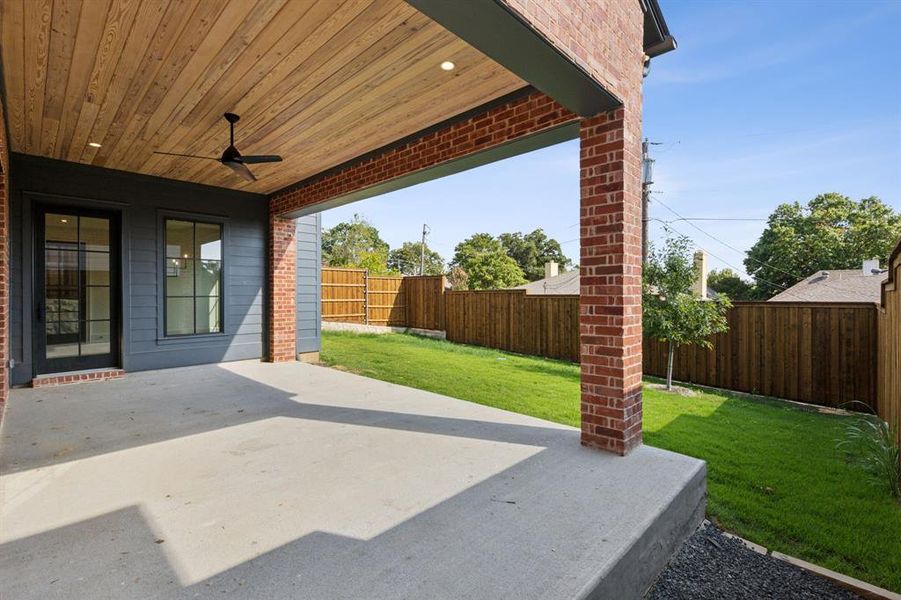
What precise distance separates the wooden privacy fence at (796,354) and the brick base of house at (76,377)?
29.2 ft

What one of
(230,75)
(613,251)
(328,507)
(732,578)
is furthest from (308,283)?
(732,578)

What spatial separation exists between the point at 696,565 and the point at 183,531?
262 cm

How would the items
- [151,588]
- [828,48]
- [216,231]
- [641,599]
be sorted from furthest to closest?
[828,48] → [216,231] → [641,599] → [151,588]

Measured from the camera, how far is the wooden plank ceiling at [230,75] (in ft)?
8.13

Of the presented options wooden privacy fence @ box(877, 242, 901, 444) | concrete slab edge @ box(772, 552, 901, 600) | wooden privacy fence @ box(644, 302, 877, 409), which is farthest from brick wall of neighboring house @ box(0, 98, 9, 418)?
wooden privacy fence @ box(644, 302, 877, 409)

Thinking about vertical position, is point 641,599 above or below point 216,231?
below

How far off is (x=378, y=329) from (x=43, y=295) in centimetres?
844

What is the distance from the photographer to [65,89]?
332 cm

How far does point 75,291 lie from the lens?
5406 millimetres

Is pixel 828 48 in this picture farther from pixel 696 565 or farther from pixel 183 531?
pixel 183 531

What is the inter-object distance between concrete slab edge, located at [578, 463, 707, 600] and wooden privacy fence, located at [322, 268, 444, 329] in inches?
403

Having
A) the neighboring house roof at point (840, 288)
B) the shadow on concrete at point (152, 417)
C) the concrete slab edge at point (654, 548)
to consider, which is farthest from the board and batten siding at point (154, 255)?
the neighboring house roof at point (840, 288)

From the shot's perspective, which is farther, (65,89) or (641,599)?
(65,89)

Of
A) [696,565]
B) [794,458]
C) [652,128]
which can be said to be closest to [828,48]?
[652,128]
